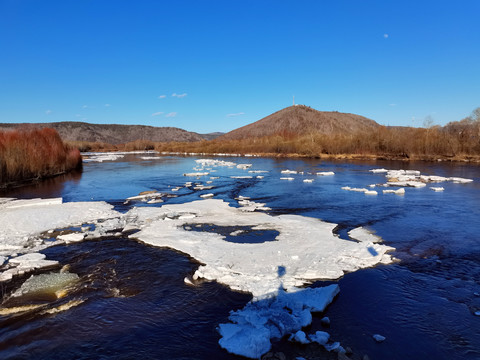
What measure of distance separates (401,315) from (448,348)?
2.38 ft

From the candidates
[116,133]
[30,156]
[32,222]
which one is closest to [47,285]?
[32,222]

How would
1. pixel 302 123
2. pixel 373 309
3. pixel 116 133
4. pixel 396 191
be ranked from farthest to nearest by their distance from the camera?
pixel 116 133 → pixel 302 123 → pixel 396 191 → pixel 373 309

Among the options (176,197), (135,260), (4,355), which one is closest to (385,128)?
(176,197)

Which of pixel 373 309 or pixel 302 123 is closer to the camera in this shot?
pixel 373 309

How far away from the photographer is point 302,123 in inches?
4035

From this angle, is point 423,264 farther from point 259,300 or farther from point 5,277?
point 5,277

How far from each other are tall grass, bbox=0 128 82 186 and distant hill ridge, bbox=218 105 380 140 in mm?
77316

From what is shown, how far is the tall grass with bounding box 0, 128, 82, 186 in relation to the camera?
1755 cm

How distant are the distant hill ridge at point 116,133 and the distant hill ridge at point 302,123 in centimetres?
5647

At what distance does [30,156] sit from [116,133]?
5876 inches

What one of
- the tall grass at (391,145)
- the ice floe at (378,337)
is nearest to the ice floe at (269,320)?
the ice floe at (378,337)

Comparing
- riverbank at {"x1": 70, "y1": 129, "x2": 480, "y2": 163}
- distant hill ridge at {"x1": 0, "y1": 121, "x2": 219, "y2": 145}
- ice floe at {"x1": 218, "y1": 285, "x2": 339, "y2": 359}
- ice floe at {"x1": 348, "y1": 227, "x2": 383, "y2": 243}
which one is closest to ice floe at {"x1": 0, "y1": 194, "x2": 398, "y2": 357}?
ice floe at {"x1": 218, "y1": 285, "x2": 339, "y2": 359}

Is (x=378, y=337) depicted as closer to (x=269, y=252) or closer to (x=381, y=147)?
(x=269, y=252)

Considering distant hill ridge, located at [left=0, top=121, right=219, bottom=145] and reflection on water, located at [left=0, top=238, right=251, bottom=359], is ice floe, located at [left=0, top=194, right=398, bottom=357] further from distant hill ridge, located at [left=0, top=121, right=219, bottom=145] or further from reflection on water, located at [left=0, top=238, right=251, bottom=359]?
distant hill ridge, located at [left=0, top=121, right=219, bottom=145]
